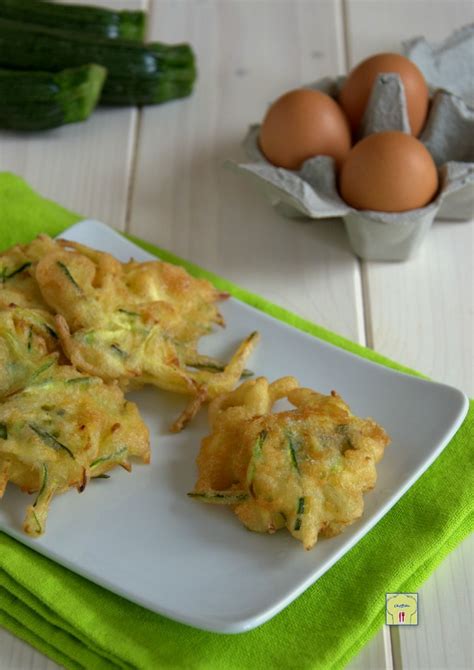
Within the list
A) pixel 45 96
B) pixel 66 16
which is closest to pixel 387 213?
pixel 45 96

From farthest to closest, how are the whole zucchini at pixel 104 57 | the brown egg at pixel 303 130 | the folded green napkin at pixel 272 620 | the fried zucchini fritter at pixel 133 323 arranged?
the whole zucchini at pixel 104 57
the brown egg at pixel 303 130
the fried zucchini fritter at pixel 133 323
the folded green napkin at pixel 272 620

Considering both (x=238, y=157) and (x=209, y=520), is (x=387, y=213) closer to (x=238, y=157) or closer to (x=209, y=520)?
(x=238, y=157)

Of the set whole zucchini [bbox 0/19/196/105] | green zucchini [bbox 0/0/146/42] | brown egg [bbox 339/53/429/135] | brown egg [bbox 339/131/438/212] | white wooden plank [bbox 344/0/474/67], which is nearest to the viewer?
brown egg [bbox 339/131/438/212]

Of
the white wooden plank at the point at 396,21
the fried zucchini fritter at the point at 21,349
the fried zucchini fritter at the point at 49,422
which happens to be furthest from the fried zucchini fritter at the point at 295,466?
the white wooden plank at the point at 396,21

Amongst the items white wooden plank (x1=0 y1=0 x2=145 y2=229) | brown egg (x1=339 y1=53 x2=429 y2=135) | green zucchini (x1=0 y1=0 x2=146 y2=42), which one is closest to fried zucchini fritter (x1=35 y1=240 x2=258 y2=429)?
white wooden plank (x1=0 y1=0 x2=145 y2=229)

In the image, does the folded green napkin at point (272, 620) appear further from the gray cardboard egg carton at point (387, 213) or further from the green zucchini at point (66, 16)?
the green zucchini at point (66, 16)

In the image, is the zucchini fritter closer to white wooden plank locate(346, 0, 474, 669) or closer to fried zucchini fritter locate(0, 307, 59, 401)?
fried zucchini fritter locate(0, 307, 59, 401)
